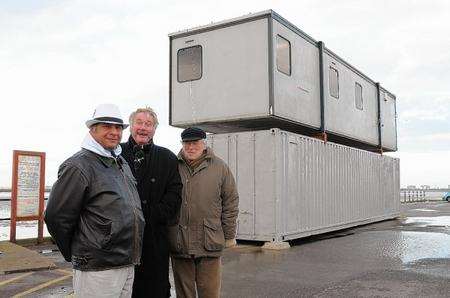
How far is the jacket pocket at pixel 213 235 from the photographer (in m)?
3.99

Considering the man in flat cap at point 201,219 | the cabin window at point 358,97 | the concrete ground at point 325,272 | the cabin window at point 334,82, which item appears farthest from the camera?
the cabin window at point 358,97

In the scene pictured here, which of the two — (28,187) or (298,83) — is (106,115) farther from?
(28,187)

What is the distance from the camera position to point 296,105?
10.8 metres

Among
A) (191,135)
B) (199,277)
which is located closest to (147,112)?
(191,135)

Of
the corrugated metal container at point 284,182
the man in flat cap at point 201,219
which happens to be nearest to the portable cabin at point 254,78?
the corrugated metal container at point 284,182

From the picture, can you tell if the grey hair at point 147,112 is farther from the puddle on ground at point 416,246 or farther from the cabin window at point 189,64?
the cabin window at point 189,64

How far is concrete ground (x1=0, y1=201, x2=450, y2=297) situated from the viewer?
6145 mm

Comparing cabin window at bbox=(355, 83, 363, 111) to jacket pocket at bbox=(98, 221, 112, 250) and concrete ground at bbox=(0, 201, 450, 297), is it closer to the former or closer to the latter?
concrete ground at bbox=(0, 201, 450, 297)

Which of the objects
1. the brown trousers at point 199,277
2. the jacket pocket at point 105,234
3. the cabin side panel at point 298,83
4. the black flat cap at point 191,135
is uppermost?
the cabin side panel at point 298,83

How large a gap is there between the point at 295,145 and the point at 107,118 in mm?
8028

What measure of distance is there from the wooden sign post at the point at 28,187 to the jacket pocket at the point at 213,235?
802 cm

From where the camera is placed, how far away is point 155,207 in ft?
11.6

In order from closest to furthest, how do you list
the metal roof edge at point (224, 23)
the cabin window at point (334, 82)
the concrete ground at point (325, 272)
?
the concrete ground at point (325, 272) < the metal roof edge at point (224, 23) < the cabin window at point (334, 82)

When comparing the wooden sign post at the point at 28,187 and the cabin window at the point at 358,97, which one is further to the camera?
the cabin window at the point at 358,97
